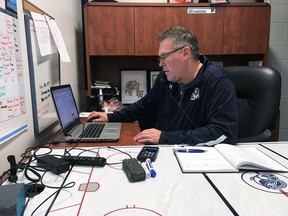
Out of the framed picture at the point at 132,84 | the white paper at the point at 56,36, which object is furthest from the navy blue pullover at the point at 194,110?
the framed picture at the point at 132,84

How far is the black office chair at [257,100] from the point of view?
158 cm

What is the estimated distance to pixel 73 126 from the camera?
4.67 ft

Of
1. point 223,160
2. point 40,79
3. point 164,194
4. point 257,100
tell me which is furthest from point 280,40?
point 164,194

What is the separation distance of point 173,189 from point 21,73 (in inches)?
30.3

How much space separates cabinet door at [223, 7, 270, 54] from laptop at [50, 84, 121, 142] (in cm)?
145

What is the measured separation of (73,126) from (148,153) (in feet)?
1.93

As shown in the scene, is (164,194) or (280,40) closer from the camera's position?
(164,194)

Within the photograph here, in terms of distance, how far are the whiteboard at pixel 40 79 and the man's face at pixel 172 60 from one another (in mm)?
654

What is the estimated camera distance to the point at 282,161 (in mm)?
982

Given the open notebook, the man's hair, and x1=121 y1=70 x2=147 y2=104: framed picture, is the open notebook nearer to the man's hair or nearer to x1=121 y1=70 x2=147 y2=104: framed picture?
the man's hair

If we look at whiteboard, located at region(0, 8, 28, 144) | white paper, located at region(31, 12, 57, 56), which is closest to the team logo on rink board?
whiteboard, located at region(0, 8, 28, 144)

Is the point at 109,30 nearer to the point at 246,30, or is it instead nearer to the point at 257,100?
the point at 246,30

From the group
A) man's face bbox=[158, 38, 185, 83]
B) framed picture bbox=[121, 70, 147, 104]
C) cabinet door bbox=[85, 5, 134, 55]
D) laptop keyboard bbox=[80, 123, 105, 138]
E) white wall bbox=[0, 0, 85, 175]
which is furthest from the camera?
framed picture bbox=[121, 70, 147, 104]

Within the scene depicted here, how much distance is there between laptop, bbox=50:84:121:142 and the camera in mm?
1222
